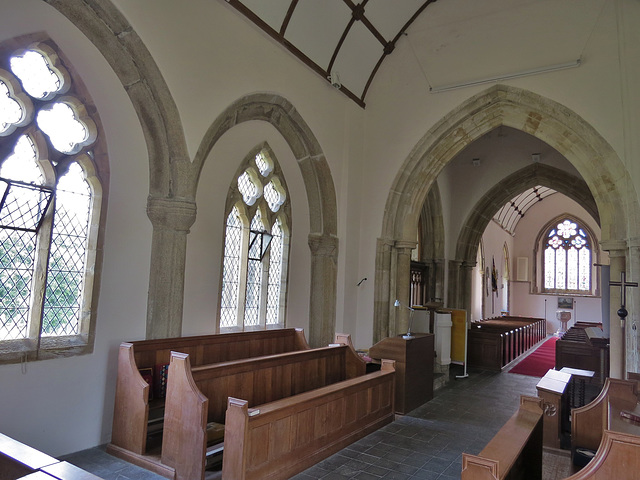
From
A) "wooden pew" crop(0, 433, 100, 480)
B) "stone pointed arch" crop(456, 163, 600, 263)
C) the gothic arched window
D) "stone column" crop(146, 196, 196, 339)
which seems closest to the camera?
"wooden pew" crop(0, 433, 100, 480)

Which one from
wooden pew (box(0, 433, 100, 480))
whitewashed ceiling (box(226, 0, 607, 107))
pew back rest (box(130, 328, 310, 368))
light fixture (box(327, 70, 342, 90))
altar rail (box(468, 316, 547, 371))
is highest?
whitewashed ceiling (box(226, 0, 607, 107))

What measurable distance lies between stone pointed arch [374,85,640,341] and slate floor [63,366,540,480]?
1675 mm

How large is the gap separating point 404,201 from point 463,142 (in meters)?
1.22

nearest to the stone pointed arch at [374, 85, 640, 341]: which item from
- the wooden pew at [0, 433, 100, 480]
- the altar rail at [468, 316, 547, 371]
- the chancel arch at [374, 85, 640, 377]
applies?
the chancel arch at [374, 85, 640, 377]

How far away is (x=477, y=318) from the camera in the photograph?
12656mm

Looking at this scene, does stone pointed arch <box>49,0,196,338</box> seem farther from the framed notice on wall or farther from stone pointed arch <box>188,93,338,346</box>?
the framed notice on wall

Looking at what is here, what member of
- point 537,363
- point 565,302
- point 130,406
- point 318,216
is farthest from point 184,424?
point 565,302

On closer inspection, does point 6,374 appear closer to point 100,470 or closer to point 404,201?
point 100,470

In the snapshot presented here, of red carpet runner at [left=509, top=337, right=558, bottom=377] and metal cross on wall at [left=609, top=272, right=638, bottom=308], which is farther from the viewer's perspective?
red carpet runner at [left=509, top=337, right=558, bottom=377]

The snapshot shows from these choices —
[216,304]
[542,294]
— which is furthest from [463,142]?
[542,294]

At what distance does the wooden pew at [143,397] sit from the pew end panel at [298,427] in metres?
0.63

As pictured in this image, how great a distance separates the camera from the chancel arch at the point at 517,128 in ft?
18.5

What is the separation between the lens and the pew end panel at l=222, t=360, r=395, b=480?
2926mm

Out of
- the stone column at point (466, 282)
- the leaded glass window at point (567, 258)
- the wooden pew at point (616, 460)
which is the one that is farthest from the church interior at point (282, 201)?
the leaded glass window at point (567, 258)
